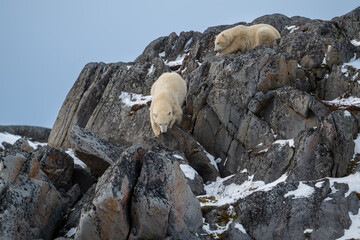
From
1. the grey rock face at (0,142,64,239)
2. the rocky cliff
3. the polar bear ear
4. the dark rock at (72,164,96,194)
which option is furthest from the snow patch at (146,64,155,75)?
the grey rock face at (0,142,64,239)

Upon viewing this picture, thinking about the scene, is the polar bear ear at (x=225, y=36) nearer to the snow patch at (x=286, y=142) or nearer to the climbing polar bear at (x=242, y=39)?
the climbing polar bear at (x=242, y=39)

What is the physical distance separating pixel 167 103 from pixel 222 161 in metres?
3.56

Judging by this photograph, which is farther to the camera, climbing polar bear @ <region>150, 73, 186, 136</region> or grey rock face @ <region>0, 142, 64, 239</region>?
climbing polar bear @ <region>150, 73, 186, 136</region>

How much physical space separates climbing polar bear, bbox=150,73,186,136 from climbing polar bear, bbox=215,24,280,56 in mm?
4233

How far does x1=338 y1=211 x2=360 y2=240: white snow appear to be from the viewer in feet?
33.9

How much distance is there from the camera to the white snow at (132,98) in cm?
2283

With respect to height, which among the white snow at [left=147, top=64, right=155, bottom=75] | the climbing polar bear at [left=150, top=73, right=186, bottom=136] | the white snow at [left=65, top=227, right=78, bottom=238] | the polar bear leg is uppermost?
the white snow at [left=147, top=64, right=155, bottom=75]

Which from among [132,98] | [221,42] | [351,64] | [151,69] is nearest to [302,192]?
[351,64]

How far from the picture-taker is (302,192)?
11.6 m

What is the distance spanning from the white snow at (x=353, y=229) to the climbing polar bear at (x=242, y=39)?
13965 millimetres

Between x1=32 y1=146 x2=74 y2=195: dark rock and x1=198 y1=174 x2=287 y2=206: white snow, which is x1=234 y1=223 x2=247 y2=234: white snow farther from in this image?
x1=32 y1=146 x2=74 y2=195: dark rock

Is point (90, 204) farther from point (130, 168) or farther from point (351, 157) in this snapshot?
point (351, 157)

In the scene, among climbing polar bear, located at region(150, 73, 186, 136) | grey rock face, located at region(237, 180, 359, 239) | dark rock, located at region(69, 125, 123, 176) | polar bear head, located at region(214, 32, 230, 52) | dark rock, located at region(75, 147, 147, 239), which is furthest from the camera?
polar bear head, located at region(214, 32, 230, 52)

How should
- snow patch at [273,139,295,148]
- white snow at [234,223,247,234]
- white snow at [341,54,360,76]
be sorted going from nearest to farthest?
1. white snow at [234,223,247,234]
2. snow patch at [273,139,295,148]
3. white snow at [341,54,360,76]
